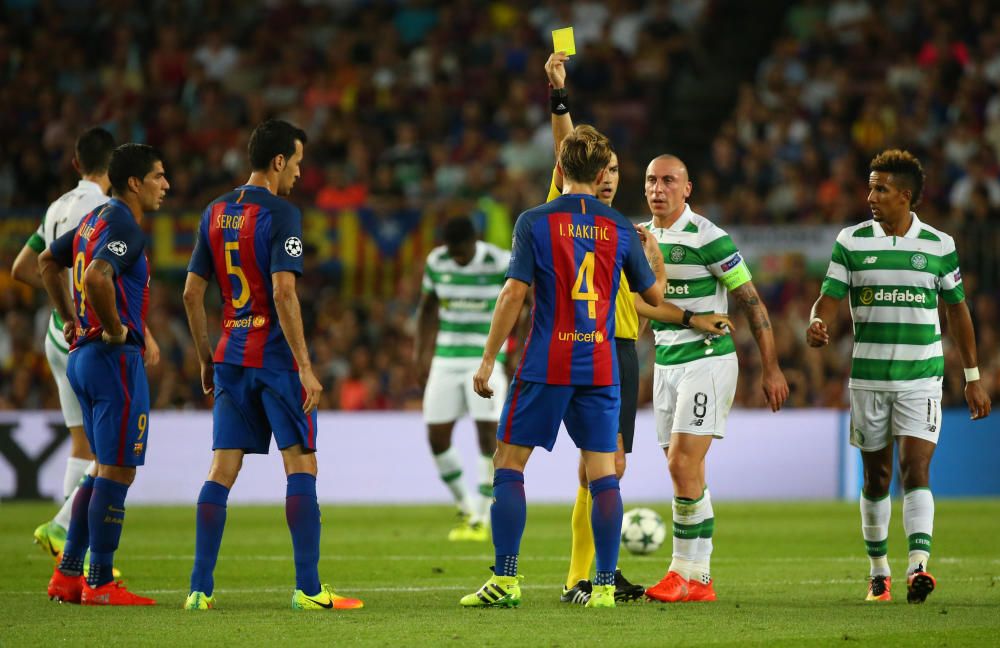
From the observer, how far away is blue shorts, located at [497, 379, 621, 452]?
778 cm

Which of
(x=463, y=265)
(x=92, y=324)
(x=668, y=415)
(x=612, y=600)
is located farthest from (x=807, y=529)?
(x=92, y=324)

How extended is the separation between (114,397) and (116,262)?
0.74 meters

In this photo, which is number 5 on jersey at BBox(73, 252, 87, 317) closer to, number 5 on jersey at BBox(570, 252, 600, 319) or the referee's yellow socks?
number 5 on jersey at BBox(570, 252, 600, 319)

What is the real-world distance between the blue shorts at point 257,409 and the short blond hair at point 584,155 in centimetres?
179

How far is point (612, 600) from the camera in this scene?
793cm

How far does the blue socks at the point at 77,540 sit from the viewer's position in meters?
8.45

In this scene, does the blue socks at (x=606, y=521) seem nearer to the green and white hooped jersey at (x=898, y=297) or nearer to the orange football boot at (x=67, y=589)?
the green and white hooped jersey at (x=898, y=297)

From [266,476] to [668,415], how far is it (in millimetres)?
9531

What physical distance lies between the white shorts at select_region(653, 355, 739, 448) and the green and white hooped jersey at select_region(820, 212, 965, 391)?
0.77 m

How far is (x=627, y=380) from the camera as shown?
29.3 ft

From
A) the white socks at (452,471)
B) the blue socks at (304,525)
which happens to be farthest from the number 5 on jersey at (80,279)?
the white socks at (452,471)

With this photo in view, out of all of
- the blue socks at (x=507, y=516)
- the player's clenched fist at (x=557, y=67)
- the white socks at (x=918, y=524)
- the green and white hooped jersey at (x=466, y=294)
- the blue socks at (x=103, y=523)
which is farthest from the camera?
the green and white hooped jersey at (x=466, y=294)

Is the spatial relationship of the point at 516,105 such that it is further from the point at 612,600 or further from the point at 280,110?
the point at 612,600

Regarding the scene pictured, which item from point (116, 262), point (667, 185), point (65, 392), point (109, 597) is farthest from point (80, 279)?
point (667, 185)
